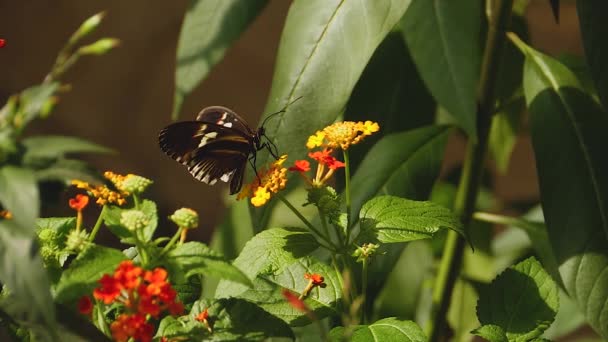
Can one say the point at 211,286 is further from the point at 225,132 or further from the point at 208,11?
the point at 225,132

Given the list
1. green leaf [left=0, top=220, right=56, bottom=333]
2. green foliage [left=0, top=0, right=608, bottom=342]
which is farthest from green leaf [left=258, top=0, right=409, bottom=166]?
green leaf [left=0, top=220, right=56, bottom=333]

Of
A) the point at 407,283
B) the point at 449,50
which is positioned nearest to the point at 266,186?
the point at 449,50

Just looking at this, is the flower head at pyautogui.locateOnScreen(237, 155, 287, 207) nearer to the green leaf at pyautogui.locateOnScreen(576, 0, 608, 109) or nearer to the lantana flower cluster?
the lantana flower cluster

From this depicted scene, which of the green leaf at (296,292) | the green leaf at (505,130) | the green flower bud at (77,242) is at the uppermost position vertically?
the green flower bud at (77,242)

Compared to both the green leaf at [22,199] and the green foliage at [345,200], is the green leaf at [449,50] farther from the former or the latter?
the green leaf at [22,199]

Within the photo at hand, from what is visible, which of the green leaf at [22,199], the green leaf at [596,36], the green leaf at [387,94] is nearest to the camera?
the green leaf at [22,199]

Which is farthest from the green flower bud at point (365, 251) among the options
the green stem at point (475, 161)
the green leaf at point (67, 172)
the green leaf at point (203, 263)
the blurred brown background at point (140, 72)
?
the blurred brown background at point (140, 72)

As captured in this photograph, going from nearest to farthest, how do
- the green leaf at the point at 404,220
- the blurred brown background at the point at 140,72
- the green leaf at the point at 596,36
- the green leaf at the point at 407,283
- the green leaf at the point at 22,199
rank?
the green leaf at the point at 22,199, the green leaf at the point at 404,220, the green leaf at the point at 596,36, the green leaf at the point at 407,283, the blurred brown background at the point at 140,72
